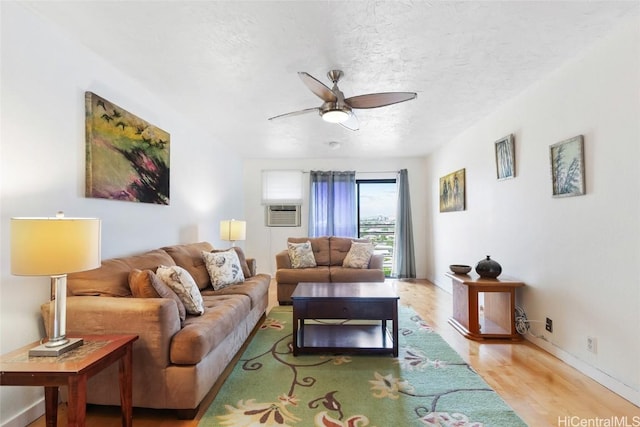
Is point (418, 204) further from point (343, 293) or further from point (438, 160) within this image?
point (343, 293)

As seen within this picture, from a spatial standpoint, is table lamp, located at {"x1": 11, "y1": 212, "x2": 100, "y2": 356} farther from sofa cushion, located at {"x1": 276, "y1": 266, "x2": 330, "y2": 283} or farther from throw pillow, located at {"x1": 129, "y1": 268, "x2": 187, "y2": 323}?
sofa cushion, located at {"x1": 276, "y1": 266, "x2": 330, "y2": 283}

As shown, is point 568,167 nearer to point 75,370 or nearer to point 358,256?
point 358,256

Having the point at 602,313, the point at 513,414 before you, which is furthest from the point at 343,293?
the point at 602,313

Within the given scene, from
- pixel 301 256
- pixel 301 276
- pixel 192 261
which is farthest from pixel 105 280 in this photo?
pixel 301 256

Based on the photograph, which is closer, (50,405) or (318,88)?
(50,405)

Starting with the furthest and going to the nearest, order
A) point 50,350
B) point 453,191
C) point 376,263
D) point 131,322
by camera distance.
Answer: point 453,191 < point 376,263 < point 131,322 < point 50,350

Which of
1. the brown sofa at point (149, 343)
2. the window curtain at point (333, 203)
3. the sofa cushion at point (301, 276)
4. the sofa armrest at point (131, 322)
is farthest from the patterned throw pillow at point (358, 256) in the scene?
the sofa armrest at point (131, 322)

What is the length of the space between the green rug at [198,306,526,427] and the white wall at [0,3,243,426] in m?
1.22

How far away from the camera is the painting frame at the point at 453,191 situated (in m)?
4.25

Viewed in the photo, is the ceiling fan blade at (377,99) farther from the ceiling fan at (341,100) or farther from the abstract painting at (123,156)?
the abstract painting at (123,156)

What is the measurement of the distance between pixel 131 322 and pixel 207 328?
1.41 feet

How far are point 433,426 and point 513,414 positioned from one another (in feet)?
1.70

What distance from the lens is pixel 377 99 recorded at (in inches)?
95.1

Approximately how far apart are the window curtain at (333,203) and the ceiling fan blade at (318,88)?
11.5 feet
